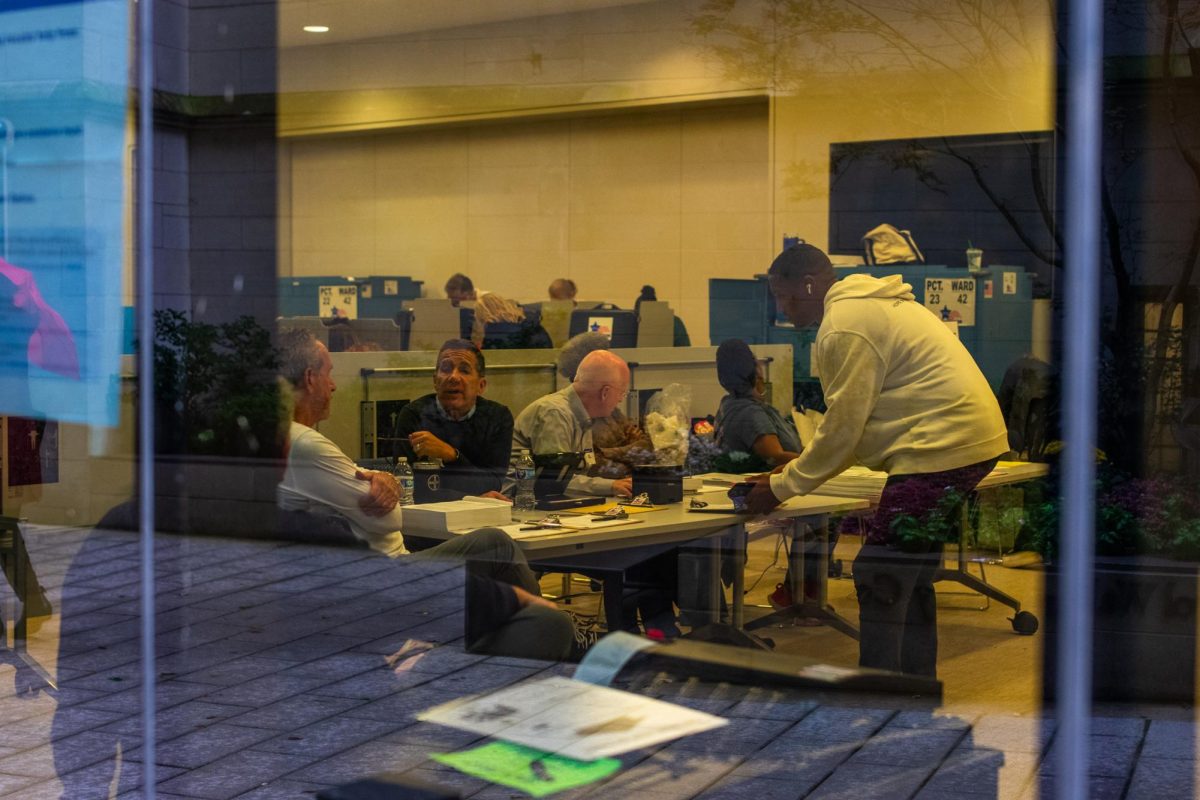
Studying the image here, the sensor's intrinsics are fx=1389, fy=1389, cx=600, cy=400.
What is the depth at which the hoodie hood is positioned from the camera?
12.1 feet

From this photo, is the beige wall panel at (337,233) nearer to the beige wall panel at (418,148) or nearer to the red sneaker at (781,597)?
the beige wall panel at (418,148)

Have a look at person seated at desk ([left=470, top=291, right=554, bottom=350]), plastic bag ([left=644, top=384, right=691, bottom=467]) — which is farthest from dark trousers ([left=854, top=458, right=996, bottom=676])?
person seated at desk ([left=470, top=291, right=554, bottom=350])

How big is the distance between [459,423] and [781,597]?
1225 mm

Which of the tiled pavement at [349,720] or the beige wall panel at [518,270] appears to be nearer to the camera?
the tiled pavement at [349,720]

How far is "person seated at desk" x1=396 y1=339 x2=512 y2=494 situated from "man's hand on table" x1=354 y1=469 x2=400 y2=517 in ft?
1.08

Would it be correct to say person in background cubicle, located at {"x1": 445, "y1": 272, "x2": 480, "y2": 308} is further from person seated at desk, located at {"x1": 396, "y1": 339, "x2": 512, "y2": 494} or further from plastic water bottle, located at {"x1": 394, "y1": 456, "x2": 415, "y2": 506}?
plastic water bottle, located at {"x1": 394, "y1": 456, "x2": 415, "y2": 506}

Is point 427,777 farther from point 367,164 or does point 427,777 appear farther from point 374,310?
point 367,164

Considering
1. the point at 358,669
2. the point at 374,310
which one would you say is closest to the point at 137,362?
the point at 358,669

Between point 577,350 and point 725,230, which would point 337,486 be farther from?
point 725,230

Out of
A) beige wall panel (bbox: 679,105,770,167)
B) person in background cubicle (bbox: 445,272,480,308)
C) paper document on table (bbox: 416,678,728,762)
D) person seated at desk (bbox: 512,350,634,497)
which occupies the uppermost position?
beige wall panel (bbox: 679,105,770,167)

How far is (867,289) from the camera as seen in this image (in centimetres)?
369

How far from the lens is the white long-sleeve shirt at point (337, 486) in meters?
4.31

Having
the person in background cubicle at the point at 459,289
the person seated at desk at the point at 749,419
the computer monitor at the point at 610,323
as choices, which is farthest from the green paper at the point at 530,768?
the person in background cubicle at the point at 459,289

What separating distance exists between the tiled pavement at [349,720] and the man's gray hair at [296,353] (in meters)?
0.70
